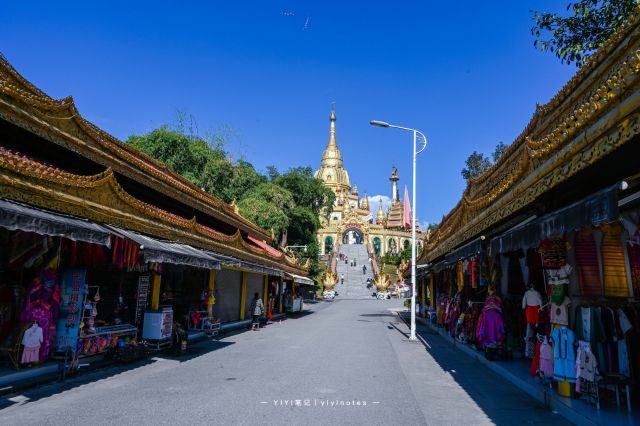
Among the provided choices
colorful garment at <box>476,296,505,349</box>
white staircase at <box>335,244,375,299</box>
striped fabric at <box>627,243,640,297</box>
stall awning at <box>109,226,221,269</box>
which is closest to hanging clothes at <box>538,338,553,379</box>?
striped fabric at <box>627,243,640,297</box>

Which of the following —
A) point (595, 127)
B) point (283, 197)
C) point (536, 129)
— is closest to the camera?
point (595, 127)

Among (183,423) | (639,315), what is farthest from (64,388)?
(639,315)

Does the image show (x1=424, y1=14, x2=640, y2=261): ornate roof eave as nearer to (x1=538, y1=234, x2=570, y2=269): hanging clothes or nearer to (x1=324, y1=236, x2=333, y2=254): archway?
(x1=538, y1=234, x2=570, y2=269): hanging clothes

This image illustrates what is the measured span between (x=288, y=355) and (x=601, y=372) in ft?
23.3

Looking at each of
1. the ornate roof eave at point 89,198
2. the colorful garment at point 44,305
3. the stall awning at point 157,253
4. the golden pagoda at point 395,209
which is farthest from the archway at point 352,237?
the colorful garment at point 44,305

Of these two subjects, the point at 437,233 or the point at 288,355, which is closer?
the point at 288,355

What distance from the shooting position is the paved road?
5.61m

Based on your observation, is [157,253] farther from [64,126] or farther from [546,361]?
[546,361]

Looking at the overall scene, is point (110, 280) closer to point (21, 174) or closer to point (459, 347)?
point (21, 174)

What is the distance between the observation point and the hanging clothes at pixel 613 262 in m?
6.19

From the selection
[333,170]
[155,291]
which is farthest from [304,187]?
[333,170]

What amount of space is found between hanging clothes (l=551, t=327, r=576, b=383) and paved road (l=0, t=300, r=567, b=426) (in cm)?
62

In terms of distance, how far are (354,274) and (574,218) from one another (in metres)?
55.4

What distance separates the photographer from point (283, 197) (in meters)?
39.2
